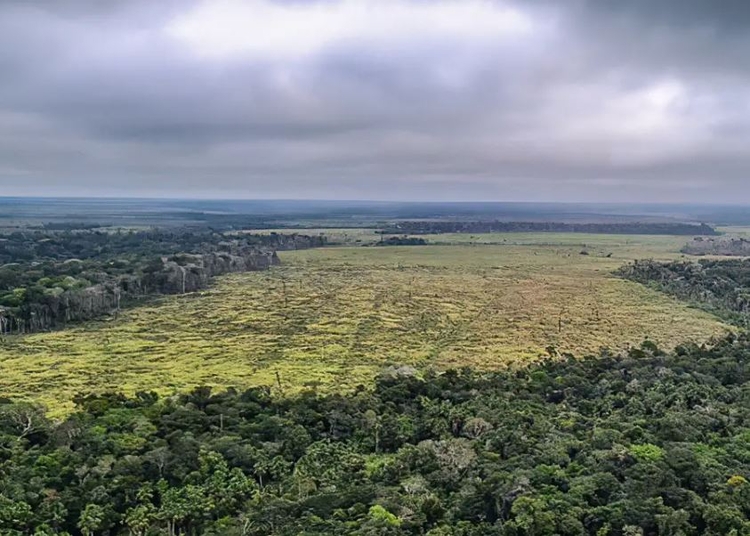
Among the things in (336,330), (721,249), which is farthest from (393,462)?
(721,249)

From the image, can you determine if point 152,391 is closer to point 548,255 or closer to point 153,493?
point 153,493

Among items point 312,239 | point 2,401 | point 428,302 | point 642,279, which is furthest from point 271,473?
point 312,239

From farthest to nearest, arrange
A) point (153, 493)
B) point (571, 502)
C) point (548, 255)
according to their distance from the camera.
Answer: point (548, 255) < point (153, 493) < point (571, 502)

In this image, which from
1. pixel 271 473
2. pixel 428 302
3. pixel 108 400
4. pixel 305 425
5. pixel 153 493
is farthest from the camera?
pixel 428 302

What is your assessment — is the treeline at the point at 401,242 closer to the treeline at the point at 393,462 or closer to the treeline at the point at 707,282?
the treeline at the point at 707,282

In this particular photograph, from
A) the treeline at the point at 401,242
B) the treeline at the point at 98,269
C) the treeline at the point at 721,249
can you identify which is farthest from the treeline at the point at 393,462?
the treeline at the point at 401,242

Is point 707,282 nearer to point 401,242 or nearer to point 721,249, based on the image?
point 721,249

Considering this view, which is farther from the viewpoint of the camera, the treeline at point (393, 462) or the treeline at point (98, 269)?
the treeline at point (98, 269)

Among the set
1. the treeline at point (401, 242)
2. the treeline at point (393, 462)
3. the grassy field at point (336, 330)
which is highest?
the treeline at point (401, 242)
